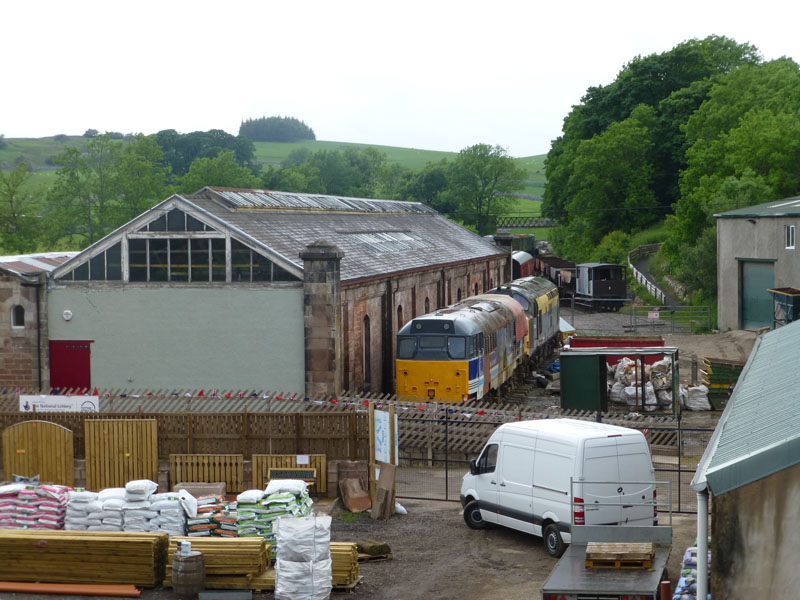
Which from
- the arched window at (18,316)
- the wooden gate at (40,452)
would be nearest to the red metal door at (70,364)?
the arched window at (18,316)

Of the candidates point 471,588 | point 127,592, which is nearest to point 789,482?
point 471,588

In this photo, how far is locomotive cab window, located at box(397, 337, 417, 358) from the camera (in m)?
29.4

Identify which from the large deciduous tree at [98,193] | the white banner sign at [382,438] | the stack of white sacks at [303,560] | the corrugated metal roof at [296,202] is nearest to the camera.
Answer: the stack of white sacks at [303,560]

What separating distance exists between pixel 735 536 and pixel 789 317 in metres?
31.2

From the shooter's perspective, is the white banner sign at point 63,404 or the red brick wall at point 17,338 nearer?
the white banner sign at point 63,404

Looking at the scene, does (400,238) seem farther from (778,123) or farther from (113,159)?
(113,159)

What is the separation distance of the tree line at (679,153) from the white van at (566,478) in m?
43.8

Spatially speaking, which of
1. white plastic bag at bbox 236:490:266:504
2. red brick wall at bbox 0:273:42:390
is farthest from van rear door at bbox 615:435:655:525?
red brick wall at bbox 0:273:42:390

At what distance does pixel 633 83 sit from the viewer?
93125mm

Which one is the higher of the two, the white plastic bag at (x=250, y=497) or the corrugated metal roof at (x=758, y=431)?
the corrugated metal roof at (x=758, y=431)

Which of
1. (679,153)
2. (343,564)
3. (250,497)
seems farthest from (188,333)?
(679,153)

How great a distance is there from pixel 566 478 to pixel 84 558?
7.98 meters

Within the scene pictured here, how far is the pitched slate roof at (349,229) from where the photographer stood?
103 ft

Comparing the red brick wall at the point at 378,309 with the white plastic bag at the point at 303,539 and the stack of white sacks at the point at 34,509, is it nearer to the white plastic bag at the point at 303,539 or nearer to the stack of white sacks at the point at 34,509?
the stack of white sacks at the point at 34,509
